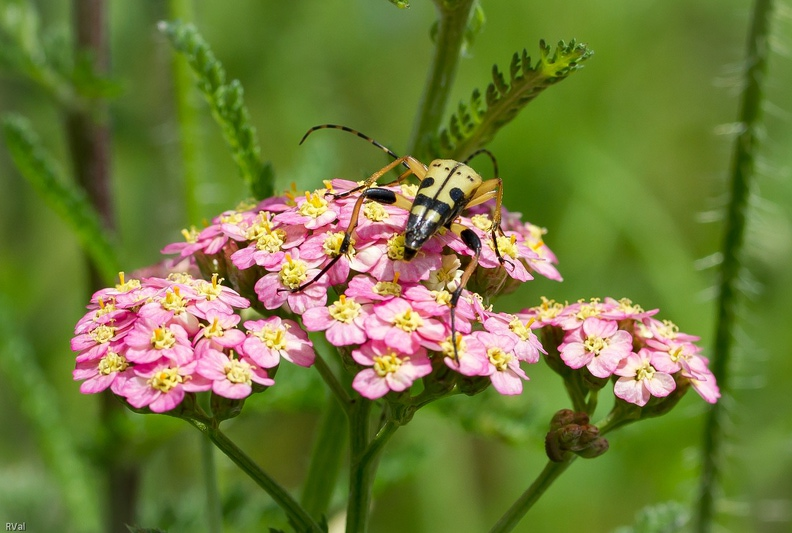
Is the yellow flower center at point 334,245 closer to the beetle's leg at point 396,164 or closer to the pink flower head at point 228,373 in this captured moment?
the beetle's leg at point 396,164

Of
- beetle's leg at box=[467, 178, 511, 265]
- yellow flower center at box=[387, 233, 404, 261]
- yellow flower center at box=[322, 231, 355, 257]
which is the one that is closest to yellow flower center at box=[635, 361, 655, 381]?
beetle's leg at box=[467, 178, 511, 265]

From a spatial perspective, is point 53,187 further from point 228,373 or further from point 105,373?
point 228,373

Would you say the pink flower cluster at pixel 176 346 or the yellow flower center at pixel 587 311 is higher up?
the pink flower cluster at pixel 176 346

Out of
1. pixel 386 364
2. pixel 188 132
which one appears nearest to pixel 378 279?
pixel 386 364

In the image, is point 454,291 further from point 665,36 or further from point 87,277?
point 665,36

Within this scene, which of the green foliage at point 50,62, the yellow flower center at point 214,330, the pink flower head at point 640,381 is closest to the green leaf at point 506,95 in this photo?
the pink flower head at point 640,381
